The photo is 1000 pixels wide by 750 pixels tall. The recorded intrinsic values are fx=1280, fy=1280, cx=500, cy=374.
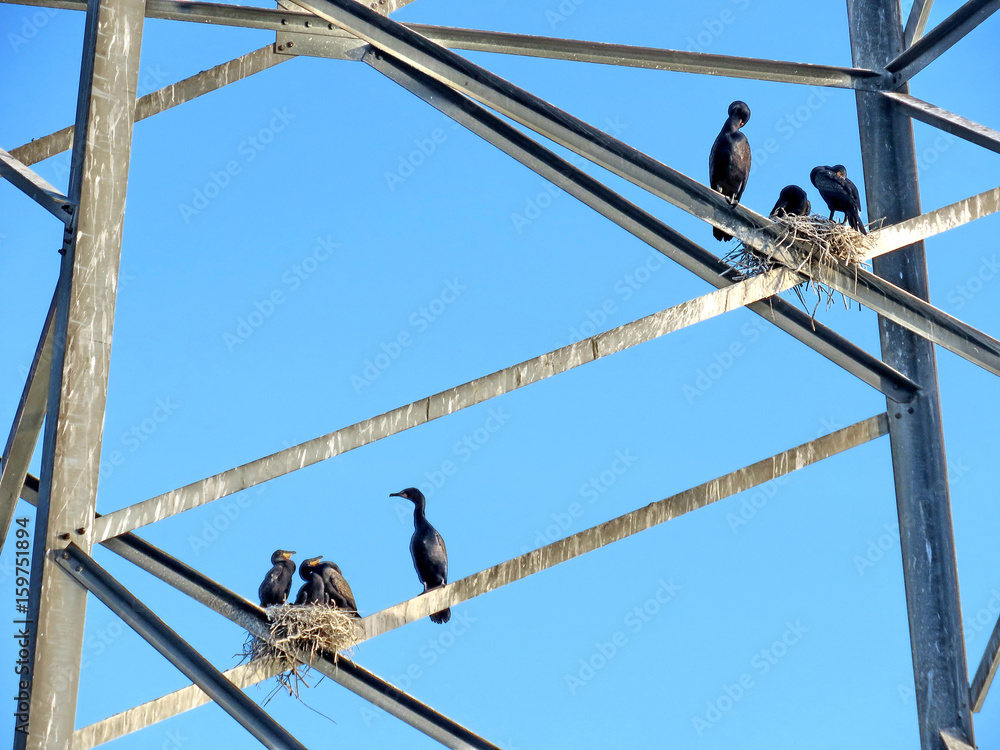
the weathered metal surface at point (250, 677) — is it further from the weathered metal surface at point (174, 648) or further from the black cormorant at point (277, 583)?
the black cormorant at point (277, 583)

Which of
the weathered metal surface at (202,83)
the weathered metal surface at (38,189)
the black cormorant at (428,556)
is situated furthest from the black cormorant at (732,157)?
the weathered metal surface at (38,189)

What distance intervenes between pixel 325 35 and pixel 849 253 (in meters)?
2.11

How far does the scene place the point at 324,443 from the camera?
12.9ft

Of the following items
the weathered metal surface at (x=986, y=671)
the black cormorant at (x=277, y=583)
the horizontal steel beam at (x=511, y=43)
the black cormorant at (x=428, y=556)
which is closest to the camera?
the weathered metal surface at (x=986, y=671)

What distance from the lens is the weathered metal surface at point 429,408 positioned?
150 inches

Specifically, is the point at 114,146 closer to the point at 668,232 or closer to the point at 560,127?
the point at 560,127

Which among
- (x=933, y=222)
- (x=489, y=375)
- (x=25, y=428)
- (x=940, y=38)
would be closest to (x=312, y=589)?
(x=25, y=428)

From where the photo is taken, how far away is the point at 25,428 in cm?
408

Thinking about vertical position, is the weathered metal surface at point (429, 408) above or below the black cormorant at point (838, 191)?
below

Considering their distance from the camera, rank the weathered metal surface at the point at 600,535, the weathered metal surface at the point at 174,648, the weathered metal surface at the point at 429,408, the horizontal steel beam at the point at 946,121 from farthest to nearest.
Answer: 1. the horizontal steel beam at the point at 946,121
2. the weathered metal surface at the point at 600,535
3. the weathered metal surface at the point at 429,408
4. the weathered metal surface at the point at 174,648

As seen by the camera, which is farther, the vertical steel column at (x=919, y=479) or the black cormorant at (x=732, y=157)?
the black cormorant at (x=732, y=157)

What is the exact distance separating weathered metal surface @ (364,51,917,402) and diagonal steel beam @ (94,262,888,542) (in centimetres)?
34

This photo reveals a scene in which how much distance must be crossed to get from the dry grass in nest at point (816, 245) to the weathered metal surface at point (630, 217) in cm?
13

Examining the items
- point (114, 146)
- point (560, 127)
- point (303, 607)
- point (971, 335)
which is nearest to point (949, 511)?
point (971, 335)
